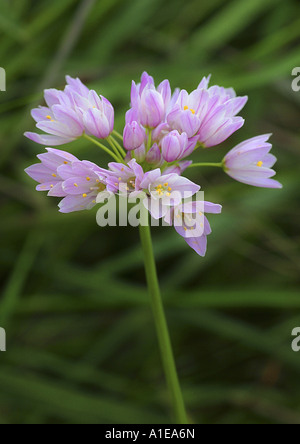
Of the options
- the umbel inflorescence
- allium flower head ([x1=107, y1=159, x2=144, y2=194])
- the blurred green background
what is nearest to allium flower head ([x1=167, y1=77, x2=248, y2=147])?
the umbel inflorescence

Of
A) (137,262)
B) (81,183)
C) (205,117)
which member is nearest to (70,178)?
(81,183)

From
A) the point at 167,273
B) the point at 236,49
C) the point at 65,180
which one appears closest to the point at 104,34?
the point at 236,49

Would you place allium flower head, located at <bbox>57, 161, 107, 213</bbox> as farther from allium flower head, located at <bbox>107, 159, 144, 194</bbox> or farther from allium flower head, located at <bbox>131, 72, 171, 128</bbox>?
allium flower head, located at <bbox>131, 72, 171, 128</bbox>

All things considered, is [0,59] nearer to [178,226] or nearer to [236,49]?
[236,49]

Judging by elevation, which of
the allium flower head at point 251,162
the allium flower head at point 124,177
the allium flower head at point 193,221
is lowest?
the allium flower head at point 193,221

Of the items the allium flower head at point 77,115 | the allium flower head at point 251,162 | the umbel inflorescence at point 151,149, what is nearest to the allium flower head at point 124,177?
the umbel inflorescence at point 151,149

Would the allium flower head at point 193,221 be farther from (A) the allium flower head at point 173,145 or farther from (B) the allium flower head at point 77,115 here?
(B) the allium flower head at point 77,115

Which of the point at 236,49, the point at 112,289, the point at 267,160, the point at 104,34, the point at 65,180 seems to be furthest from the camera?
the point at 236,49
